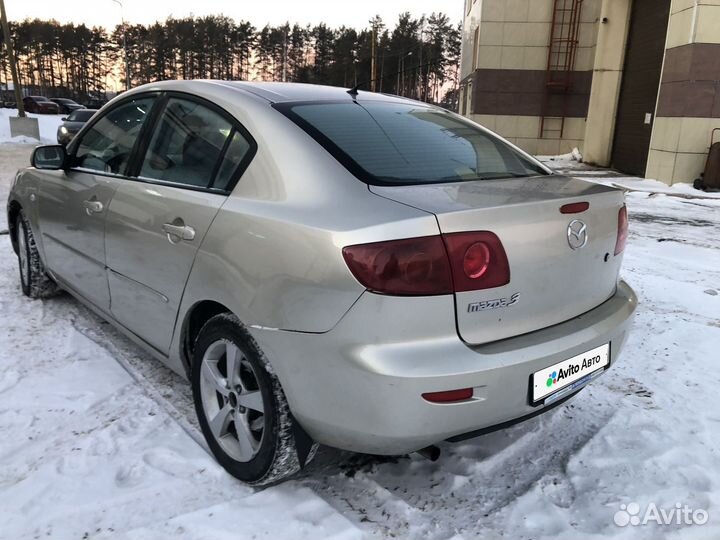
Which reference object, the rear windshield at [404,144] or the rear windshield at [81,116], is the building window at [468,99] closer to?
the rear windshield at [81,116]

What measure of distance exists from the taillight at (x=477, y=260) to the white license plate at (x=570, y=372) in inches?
15.5

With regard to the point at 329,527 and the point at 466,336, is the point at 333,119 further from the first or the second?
the point at 329,527

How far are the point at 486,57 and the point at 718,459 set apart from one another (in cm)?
2087

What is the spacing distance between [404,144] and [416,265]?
0.90 metres

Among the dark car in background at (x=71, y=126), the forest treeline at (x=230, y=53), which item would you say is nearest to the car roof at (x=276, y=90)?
the dark car in background at (x=71, y=126)

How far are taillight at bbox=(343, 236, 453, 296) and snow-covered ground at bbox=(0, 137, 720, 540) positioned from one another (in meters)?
0.94

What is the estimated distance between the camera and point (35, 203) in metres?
4.21

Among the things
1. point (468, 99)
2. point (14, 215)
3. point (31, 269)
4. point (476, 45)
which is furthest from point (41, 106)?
point (31, 269)

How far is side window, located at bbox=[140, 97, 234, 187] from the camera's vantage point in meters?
2.62

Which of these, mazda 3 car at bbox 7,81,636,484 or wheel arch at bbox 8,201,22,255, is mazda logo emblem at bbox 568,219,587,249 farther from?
wheel arch at bbox 8,201,22,255

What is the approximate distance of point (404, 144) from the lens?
263 centimetres

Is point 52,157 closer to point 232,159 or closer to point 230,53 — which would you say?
point 232,159

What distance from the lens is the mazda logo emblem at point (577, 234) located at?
7.39 ft

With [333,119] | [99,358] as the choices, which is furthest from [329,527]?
[99,358]
